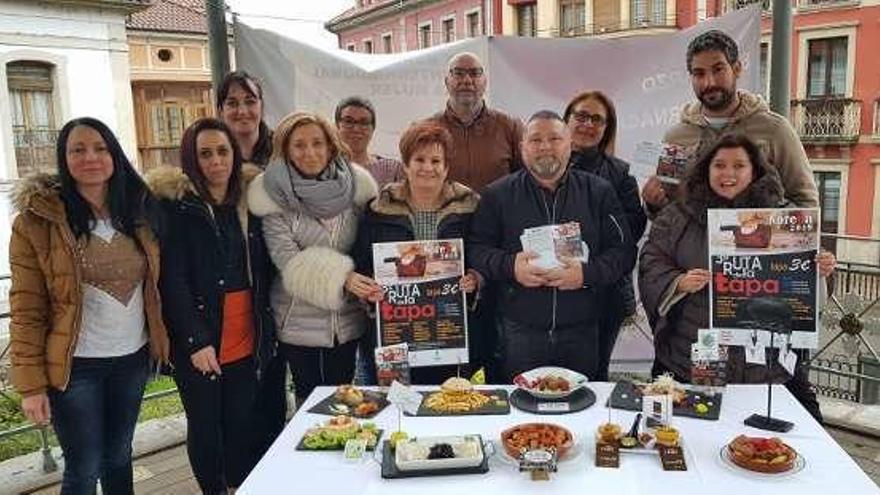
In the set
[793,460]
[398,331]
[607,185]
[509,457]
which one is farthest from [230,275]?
[793,460]

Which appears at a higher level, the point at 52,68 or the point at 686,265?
the point at 52,68

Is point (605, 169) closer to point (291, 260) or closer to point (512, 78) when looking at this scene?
point (512, 78)

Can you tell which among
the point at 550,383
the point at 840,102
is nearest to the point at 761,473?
the point at 550,383

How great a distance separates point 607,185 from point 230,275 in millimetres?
1502

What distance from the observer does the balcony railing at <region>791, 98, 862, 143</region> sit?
15.1 metres

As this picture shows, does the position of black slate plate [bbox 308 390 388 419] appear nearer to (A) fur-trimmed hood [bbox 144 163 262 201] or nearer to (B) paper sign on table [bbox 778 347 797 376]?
(A) fur-trimmed hood [bbox 144 163 262 201]

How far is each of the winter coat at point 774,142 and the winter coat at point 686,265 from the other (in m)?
0.23

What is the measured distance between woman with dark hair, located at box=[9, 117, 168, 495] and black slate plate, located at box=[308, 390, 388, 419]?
0.64 meters

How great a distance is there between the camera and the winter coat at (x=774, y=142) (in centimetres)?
264

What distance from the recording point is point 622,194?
296 centimetres

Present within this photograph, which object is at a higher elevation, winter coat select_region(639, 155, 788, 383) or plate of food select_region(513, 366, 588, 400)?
winter coat select_region(639, 155, 788, 383)

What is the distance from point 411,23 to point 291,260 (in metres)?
25.4

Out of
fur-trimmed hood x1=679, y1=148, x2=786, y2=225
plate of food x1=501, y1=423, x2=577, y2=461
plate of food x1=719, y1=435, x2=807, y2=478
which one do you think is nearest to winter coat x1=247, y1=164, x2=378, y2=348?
plate of food x1=501, y1=423, x2=577, y2=461

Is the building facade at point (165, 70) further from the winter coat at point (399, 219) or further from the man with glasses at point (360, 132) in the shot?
the winter coat at point (399, 219)
